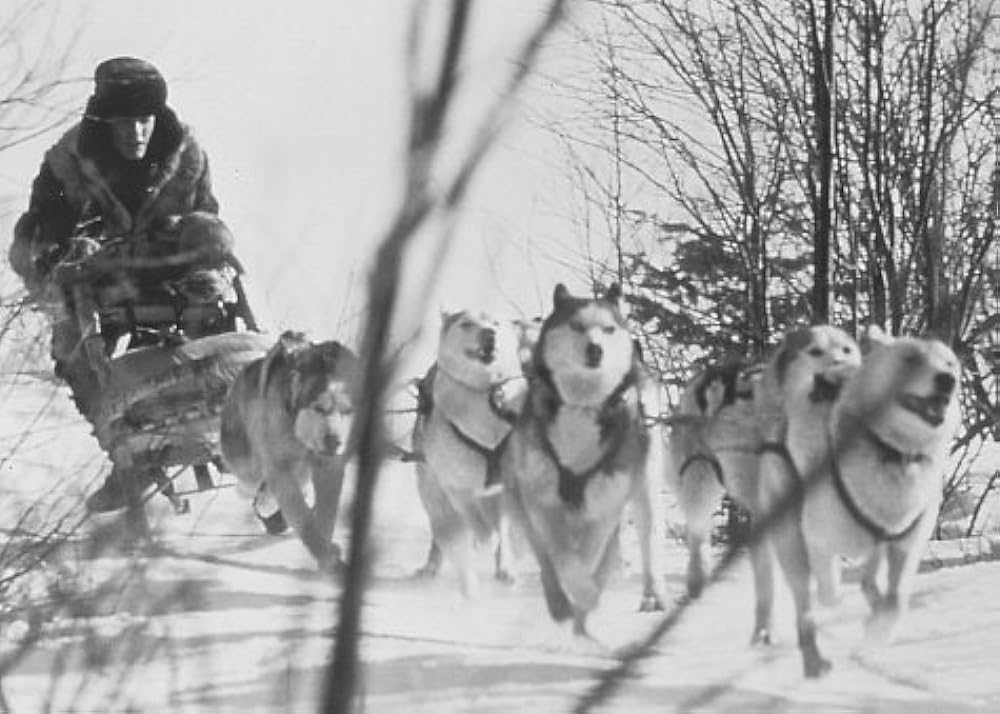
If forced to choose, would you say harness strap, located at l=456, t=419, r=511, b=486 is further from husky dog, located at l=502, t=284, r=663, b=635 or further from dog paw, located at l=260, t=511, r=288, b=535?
dog paw, located at l=260, t=511, r=288, b=535

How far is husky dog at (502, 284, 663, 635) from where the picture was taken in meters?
5.43

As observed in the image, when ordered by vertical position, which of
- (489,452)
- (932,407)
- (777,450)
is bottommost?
(489,452)

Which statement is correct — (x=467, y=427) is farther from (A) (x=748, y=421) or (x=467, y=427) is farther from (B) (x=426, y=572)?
(A) (x=748, y=421)

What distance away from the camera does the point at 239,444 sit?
725 cm

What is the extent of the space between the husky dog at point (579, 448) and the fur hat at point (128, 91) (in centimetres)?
281

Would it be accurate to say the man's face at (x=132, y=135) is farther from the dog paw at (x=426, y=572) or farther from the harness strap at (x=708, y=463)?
the harness strap at (x=708, y=463)

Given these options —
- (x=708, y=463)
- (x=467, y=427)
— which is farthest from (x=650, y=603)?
(x=467, y=427)

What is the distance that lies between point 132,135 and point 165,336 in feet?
3.02

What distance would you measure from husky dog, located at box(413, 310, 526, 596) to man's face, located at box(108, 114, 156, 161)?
7.72ft

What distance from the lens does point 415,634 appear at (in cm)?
578

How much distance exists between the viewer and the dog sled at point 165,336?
7355 millimetres

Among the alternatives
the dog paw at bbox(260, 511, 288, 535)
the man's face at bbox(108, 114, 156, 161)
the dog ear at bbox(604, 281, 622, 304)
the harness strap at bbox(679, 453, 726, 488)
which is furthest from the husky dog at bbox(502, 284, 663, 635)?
the man's face at bbox(108, 114, 156, 161)

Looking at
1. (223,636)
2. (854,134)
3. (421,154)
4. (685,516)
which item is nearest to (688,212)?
(854,134)

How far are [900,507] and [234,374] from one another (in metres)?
3.14
